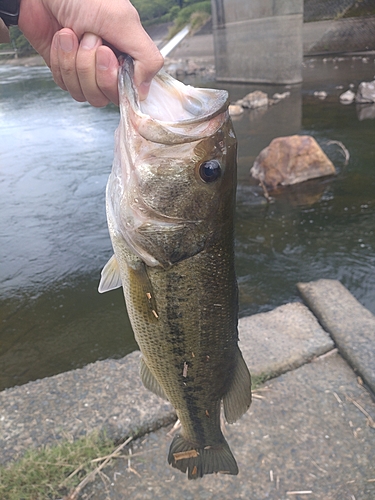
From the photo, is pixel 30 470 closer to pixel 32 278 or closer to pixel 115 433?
pixel 115 433

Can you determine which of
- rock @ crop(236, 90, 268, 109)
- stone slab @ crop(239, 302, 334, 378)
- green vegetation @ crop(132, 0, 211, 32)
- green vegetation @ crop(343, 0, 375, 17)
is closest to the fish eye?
stone slab @ crop(239, 302, 334, 378)

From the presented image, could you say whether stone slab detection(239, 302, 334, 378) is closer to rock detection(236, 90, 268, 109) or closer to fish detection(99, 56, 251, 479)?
fish detection(99, 56, 251, 479)

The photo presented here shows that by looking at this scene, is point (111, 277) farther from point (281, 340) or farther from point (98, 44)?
point (281, 340)

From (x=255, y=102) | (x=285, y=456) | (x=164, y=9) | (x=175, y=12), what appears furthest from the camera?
(x=164, y=9)

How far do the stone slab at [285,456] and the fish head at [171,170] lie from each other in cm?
146

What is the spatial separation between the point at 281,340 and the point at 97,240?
3.68 metres

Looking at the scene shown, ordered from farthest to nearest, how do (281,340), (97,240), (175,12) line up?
1. (175,12)
2. (97,240)
3. (281,340)

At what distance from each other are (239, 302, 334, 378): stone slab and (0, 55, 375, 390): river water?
3.12ft

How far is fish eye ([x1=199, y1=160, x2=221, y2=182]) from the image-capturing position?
1.55 m

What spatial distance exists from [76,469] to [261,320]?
182 cm

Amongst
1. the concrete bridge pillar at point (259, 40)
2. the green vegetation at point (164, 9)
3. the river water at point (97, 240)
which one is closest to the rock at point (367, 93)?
the river water at point (97, 240)

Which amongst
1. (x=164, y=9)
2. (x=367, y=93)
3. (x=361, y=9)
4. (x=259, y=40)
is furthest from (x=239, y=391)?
(x=164, y=9)

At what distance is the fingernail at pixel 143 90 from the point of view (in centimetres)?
152

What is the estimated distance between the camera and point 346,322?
11.1 feet
